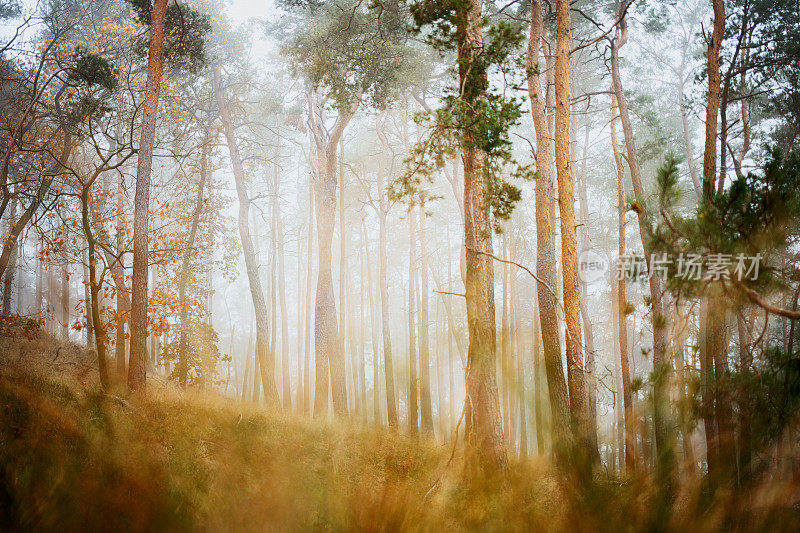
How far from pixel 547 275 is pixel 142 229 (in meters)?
7.63

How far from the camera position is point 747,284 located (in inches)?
201

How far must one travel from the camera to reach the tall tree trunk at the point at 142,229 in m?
8.00

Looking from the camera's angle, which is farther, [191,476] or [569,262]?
[569,262]

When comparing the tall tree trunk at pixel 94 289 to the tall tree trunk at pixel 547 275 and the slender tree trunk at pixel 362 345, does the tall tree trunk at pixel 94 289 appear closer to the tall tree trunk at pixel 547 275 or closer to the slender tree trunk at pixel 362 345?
the tall tree trunk at pixel 547 275

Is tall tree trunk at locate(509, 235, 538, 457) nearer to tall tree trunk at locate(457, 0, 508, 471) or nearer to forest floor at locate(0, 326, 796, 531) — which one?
forest floor at locate(0, 326, 796, 531)

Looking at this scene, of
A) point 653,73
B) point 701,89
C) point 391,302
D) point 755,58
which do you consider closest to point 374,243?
point 391,302

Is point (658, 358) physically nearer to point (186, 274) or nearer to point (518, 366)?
point (518, 366)

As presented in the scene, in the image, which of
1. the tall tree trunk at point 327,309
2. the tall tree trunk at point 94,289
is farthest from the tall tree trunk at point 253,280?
the tall tree trunk at point 94,289

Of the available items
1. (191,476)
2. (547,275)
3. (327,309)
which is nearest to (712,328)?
(547,275)

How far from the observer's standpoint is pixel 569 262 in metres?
7.17

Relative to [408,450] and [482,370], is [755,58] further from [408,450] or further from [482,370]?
[408,450]

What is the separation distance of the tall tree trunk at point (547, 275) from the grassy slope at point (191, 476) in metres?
1.03

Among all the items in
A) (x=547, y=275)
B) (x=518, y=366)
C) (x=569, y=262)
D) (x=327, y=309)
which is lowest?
(x=518, y=366)

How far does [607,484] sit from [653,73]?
1778cm
